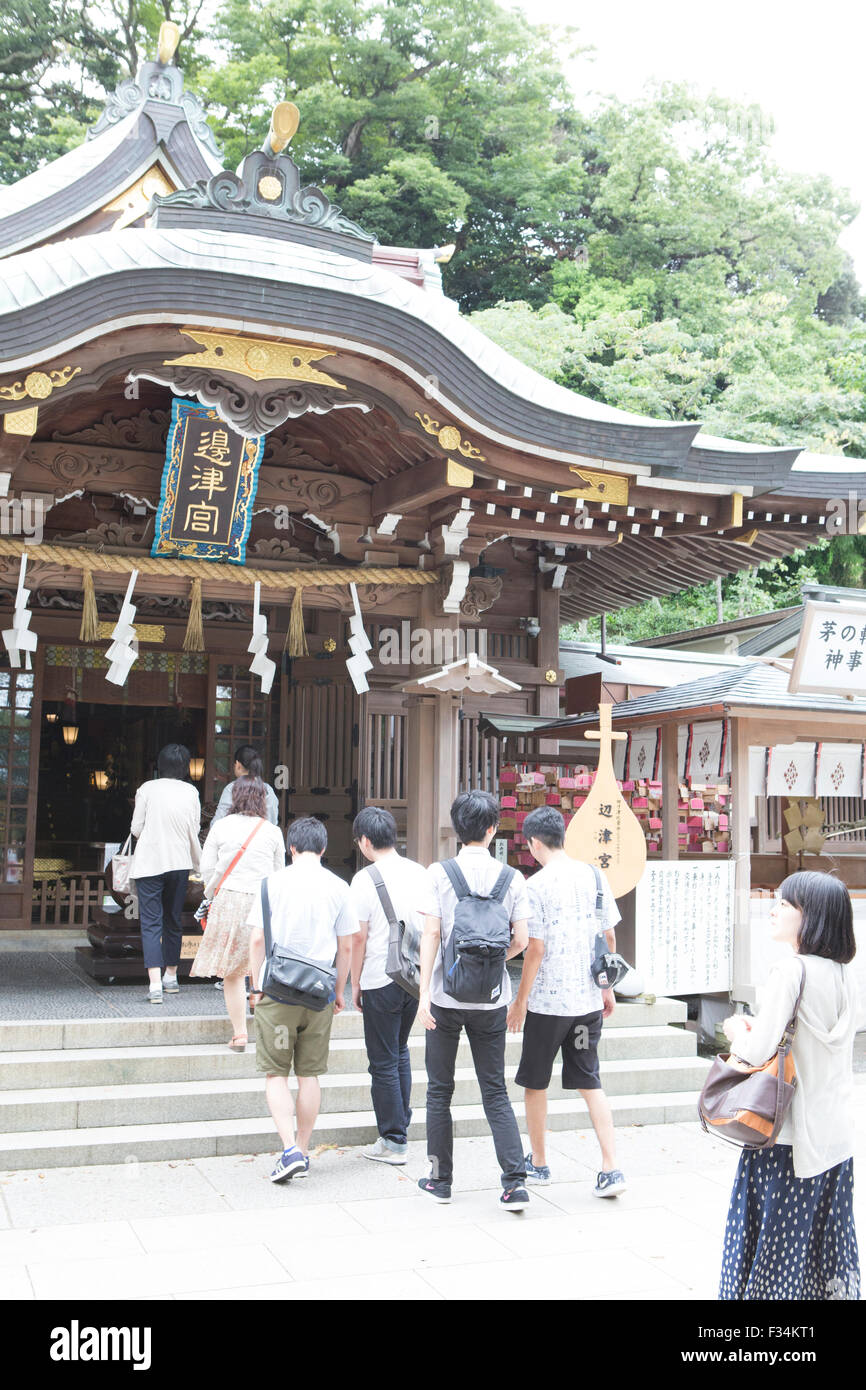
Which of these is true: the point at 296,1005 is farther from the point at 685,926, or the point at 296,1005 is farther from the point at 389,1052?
the point at 685,926

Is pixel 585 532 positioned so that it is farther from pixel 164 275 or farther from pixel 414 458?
pixel 164 275

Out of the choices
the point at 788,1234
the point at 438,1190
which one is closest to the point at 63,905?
the point at 438,1190

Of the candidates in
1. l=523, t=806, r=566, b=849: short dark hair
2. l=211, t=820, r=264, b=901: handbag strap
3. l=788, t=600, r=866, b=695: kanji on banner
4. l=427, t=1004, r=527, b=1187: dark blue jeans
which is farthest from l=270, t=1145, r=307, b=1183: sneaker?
l=788, t=600, r=866, b=695: kanji on banner

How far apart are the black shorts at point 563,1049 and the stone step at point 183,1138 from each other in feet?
4.51

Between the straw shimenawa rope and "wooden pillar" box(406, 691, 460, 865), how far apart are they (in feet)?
3.35

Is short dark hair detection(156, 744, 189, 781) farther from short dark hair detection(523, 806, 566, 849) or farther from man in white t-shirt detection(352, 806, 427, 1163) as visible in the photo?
short dark hair detection(523, 806, 566, 849)

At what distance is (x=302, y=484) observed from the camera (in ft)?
30.6

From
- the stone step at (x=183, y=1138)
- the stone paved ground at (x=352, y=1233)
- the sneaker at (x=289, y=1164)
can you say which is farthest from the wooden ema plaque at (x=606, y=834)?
the sneaker at (x=289, y=1164)

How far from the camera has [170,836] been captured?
7559 mm

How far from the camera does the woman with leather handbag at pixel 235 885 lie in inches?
263

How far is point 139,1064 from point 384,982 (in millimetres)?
1775

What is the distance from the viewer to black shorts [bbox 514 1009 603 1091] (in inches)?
216

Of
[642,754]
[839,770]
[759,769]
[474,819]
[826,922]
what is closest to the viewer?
[826,922]

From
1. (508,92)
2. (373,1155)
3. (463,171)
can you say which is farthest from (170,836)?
(508,92)
